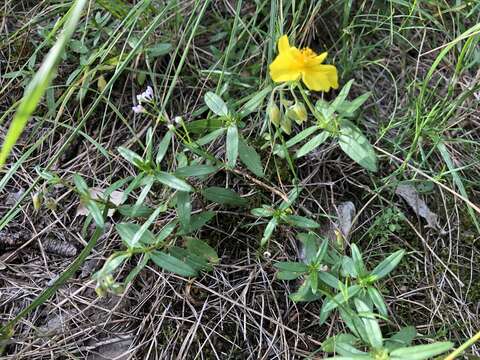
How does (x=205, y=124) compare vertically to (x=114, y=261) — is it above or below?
above

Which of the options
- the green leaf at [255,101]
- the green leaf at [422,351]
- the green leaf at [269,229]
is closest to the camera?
the green leaf at [422,351]

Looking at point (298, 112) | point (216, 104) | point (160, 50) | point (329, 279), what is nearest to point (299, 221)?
point (329, 279)

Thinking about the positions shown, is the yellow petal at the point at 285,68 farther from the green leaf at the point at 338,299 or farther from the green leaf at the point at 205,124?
the green leaf at the point at 338,299

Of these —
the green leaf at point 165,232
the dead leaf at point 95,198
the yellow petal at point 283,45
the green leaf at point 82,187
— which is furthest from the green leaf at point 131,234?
the yellow petal at point 283,45

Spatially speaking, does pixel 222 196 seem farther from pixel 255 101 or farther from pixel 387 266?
pixel 387 266

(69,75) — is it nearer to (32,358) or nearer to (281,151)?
(281,151)

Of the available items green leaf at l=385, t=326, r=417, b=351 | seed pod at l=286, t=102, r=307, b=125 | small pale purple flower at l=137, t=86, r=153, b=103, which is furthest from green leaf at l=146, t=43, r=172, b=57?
green leaf at l=385, t=326, r=417, b=351

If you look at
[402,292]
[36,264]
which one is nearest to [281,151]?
[402,292]
